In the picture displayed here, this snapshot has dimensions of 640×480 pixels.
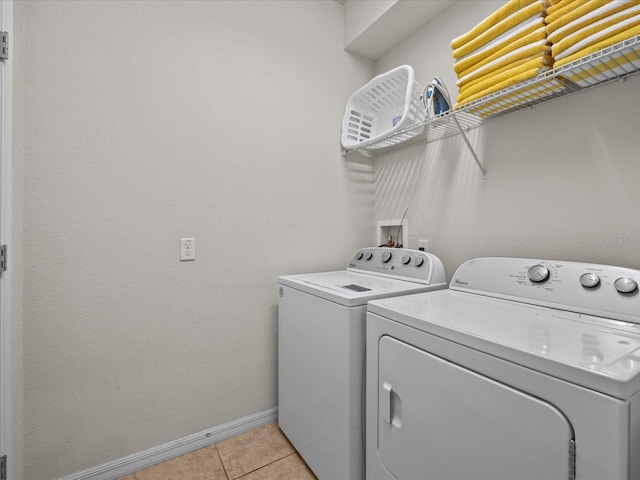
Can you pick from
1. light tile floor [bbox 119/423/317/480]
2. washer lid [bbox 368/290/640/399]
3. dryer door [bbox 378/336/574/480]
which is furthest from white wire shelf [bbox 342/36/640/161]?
light tile floor [bbox 119/423/317/480]

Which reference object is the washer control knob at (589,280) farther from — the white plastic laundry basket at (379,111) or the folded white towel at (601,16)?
the white plastic laundry basket at (379,111)

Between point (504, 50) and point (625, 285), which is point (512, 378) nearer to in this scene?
point (625, 285)

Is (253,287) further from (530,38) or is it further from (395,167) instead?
(530,38)

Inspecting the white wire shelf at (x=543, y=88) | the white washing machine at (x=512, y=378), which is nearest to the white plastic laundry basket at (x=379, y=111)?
the white wire shelf at (x=543, y=88)

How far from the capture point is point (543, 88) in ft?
3.84

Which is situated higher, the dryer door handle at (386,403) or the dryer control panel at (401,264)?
the dryer control panel at (401,264)

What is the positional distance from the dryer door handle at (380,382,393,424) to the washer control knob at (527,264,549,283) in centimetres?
67

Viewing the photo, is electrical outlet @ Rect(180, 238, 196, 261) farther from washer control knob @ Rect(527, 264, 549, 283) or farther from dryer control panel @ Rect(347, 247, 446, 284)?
→ washer control knob @ Rect(527, 264, 549, 283)

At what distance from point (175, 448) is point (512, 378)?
5.28 ft

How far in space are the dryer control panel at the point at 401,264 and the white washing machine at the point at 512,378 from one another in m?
0.21

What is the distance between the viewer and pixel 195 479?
139cm

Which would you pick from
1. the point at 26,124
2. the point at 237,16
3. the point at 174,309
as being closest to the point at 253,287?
the point at 174,309

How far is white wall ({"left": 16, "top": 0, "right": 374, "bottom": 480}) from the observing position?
1258 millimetres

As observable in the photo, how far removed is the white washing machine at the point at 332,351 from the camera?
1.17 meters
